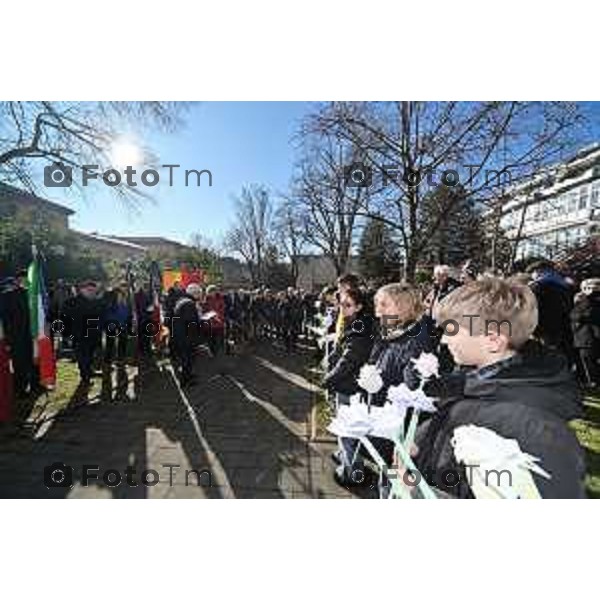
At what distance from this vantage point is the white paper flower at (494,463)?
47.0 inches

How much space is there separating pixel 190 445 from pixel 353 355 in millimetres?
1342

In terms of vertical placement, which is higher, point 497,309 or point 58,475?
point 497,309

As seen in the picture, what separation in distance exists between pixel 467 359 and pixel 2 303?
4.24m

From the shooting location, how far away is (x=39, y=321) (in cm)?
440

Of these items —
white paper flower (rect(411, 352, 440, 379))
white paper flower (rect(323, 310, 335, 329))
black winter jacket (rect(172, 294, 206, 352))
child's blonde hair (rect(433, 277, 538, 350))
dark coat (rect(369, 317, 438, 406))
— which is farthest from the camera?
white paper flower (rect(323, 310, 335, 329))

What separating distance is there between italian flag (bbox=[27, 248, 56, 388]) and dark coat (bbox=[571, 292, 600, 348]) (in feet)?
15.2

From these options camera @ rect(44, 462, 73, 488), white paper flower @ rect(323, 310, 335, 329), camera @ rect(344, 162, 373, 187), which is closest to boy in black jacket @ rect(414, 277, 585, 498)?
camera @ rect(44, 462, 73, 488)

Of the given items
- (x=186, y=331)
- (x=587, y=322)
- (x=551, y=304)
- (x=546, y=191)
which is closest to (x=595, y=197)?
(x=546, y=191)

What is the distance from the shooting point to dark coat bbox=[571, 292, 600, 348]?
457 cm

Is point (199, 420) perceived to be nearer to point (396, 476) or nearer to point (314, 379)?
point (314, 379)

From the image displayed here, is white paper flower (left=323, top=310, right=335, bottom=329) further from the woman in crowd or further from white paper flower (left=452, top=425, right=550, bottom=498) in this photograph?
white paper flower (left=452, top=425, right=550, bottom=498)

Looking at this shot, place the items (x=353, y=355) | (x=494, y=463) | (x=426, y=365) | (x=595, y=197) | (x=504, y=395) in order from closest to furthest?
(x=494, y=463) < (x=504, y=395) < (x=426, y=365) < (x=353, y=355) < (x=595, y=197)

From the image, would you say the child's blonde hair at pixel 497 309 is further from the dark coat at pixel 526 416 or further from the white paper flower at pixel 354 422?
the white paper flower at pixel 354 422

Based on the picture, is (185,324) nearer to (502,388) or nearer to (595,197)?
(502,388)
